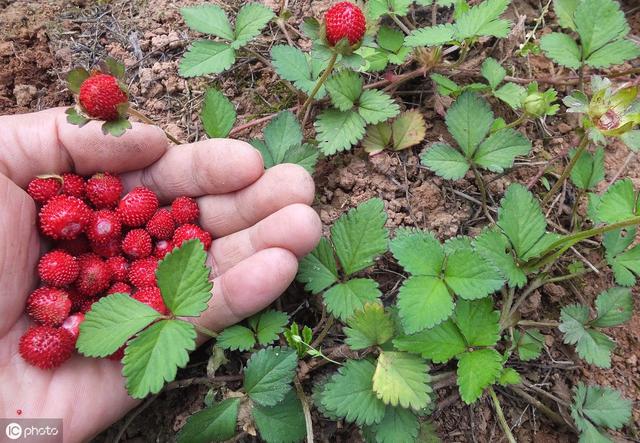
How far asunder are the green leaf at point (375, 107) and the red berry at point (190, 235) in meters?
0.81

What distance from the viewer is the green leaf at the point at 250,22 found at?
7.57ft

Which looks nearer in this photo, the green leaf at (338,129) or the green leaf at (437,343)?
the green leaf at (437,343)

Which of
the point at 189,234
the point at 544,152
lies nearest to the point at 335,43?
the point at 189,234

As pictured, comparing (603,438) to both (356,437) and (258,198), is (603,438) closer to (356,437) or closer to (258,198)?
(356,437)

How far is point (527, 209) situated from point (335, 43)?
0.91 meters

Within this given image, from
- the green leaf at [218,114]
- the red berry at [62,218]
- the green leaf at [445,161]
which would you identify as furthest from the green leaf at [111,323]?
the green leaf at [445,161]

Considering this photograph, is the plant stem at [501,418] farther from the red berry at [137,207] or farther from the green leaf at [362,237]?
the red berry at [137,207]

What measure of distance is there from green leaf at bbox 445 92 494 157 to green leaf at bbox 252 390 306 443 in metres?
1.20

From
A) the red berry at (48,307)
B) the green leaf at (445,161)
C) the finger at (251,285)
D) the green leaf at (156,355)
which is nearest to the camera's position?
the green leaf at (156,355)

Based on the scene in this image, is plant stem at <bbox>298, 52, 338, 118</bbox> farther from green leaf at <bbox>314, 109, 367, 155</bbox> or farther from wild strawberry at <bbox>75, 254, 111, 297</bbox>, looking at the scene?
wild strawberry at <bbox>75, 254, 111, 297</bbox>

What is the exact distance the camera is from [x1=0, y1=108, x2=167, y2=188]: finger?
204cm

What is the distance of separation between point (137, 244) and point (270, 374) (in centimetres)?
76

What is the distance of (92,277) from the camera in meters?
2.04

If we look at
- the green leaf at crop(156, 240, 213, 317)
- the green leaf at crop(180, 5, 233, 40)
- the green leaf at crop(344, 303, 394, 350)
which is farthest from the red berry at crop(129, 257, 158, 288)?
the green leaf at crop(180, 5, 233, 40)
